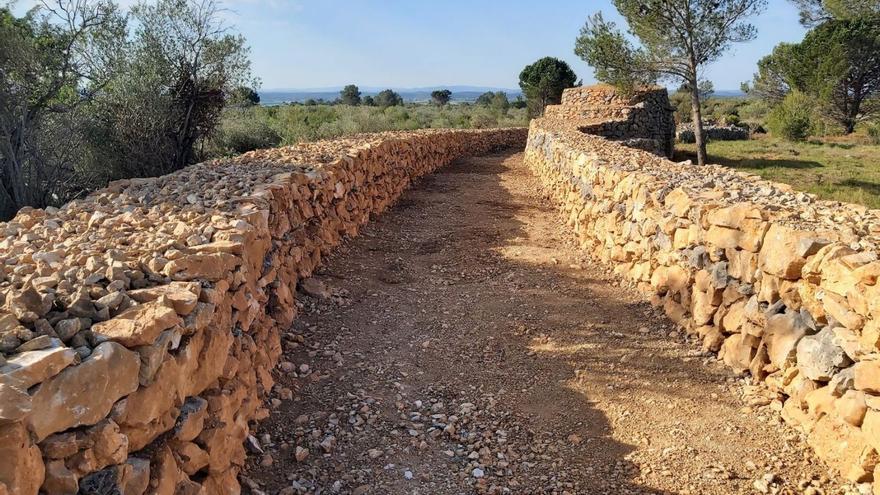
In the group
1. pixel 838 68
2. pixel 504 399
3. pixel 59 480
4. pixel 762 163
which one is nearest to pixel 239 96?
pixel 504 399

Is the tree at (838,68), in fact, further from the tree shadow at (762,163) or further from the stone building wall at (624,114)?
the stone building wall at (624,114)

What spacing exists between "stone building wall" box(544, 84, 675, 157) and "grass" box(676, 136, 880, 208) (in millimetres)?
1349

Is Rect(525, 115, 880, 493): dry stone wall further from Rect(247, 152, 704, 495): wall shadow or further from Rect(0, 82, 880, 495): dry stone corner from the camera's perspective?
Rect(247, 152, 704, 495): wall shadow

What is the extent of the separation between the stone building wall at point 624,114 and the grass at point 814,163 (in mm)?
1349

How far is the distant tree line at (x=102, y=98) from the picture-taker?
735 centimetres

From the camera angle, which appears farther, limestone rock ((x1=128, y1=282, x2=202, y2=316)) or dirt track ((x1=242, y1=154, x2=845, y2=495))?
dirt track ((x1=242, y1=154, x2=845, y2=495))

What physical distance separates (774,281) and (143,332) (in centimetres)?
363

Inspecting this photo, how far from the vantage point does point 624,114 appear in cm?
1750

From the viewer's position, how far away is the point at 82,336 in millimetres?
2039

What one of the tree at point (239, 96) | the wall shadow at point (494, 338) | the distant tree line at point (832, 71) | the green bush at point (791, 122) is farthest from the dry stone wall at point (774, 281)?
the distant tree line at point (832, 71)

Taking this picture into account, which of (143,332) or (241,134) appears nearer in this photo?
(143,332)

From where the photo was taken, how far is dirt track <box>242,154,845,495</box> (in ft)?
10.4

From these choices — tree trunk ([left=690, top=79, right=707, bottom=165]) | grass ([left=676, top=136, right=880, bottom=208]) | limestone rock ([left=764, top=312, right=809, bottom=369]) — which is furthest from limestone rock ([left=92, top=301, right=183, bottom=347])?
tree trunk ([left=690, top=79, right=707, bottom=165])

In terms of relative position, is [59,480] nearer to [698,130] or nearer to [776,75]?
[698,130]
